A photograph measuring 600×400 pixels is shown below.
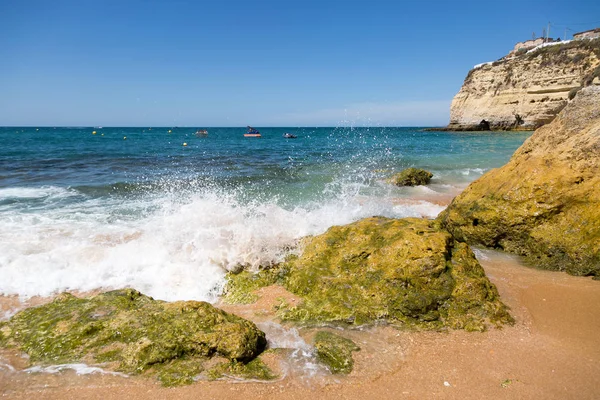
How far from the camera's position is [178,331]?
3641mm

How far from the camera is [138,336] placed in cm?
369

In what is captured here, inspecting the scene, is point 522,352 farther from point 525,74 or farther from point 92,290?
point 525,74

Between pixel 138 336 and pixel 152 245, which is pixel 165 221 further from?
pixel 138 336

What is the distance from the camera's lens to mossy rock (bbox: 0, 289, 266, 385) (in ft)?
11.3

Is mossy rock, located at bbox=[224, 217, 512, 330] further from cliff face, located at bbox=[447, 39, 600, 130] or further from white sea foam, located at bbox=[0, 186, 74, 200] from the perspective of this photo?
cliff face, located at bbox=[447, 39, 600, 130]

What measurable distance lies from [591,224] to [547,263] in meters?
0.88

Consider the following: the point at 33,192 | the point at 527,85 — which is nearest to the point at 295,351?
the point at 33,192

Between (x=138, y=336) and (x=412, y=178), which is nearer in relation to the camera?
(x=138, y=336)

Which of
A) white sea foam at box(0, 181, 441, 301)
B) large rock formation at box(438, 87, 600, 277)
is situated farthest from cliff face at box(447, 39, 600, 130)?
white sea foam at box(0, 181, 441, 301)

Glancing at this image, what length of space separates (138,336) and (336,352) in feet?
6.83

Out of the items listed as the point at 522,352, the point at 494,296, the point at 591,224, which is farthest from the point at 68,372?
the point at 591,224

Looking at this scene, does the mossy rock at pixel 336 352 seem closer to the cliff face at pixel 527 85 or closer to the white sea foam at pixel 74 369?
the white sea foam at pixel 74 369

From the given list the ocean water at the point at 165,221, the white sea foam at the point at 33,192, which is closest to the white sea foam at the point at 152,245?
the ocean water at the point at 165,221

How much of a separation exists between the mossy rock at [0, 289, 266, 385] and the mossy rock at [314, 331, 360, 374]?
25.3 inches
